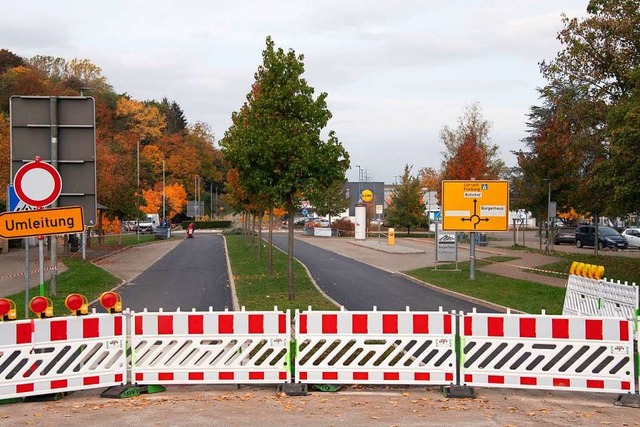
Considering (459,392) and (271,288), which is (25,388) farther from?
(271,288)

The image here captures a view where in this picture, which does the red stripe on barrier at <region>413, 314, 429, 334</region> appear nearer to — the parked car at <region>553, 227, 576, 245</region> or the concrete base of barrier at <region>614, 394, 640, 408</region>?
the concrete base of barrier at <region>614, 394, 640, 408</region>

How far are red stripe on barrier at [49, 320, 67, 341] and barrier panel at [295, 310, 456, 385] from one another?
2755 mm

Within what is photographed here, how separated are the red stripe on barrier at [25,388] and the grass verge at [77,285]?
7.80 meters

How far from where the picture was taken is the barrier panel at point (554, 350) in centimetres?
904

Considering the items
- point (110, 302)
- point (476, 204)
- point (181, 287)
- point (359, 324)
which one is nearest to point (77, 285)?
point (181, 287)

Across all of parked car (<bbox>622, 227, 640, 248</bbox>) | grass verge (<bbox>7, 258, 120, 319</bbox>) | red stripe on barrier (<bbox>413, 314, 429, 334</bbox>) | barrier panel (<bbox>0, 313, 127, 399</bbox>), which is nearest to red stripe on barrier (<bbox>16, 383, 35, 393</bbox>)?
barrier panel (<bbox>0, 313, 127, 399</bbox>)

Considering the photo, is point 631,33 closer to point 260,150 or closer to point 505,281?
point 505,281

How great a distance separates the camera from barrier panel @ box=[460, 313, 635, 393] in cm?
904

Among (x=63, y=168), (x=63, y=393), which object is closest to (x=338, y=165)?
(x=63, y=168)

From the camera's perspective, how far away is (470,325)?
9.23m

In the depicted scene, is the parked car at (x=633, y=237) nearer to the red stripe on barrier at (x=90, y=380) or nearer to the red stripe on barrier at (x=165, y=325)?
the red stripe on barrier at (x=165, y=325)

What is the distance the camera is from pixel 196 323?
9250 millimetres

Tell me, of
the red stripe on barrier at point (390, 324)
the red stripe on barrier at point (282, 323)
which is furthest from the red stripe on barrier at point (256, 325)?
the red stripe on barrier at point (390, 324)

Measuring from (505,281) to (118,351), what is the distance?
17.8 m
